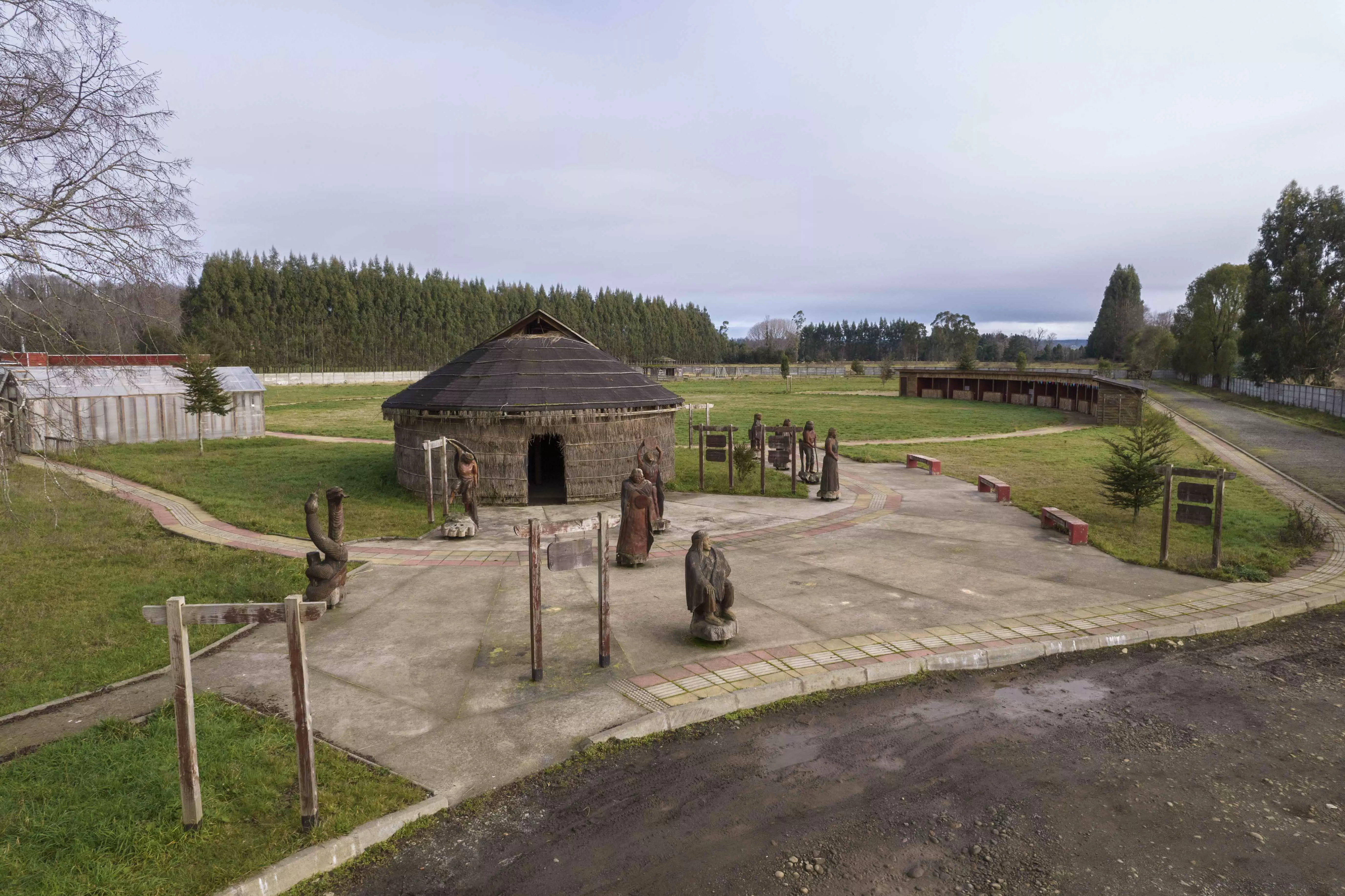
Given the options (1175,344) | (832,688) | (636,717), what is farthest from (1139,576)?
(1175,344)

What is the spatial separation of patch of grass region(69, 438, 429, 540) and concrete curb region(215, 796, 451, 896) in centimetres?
749

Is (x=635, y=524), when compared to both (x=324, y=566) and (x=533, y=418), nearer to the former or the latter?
(x=324, y=566)

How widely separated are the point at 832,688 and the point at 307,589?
7084 mm

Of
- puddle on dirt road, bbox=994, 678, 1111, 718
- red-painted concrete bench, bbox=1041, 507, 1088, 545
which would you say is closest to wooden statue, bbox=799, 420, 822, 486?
red-painted concrete bench, bbox=1041, 507, 1088, 545

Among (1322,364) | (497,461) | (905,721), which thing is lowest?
(905,721)

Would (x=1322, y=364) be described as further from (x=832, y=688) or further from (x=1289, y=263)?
(x=832, y=688)

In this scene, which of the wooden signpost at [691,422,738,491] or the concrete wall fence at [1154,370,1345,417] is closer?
the wooden signpost at [691,422,738,491]

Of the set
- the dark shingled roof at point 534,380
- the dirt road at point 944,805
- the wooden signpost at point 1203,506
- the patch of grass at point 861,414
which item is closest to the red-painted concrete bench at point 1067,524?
the wooden signpost at point 1203,506

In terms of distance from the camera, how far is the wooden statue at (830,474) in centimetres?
1742

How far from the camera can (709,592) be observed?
8344 mm

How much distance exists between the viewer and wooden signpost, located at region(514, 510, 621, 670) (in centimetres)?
744

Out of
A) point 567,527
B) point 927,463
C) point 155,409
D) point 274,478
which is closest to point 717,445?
point 927,463

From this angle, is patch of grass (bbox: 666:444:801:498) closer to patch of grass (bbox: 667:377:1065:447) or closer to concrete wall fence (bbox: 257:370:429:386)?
patch of grass (bbox: 667:377:1065:447)

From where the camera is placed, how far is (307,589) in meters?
9.85
